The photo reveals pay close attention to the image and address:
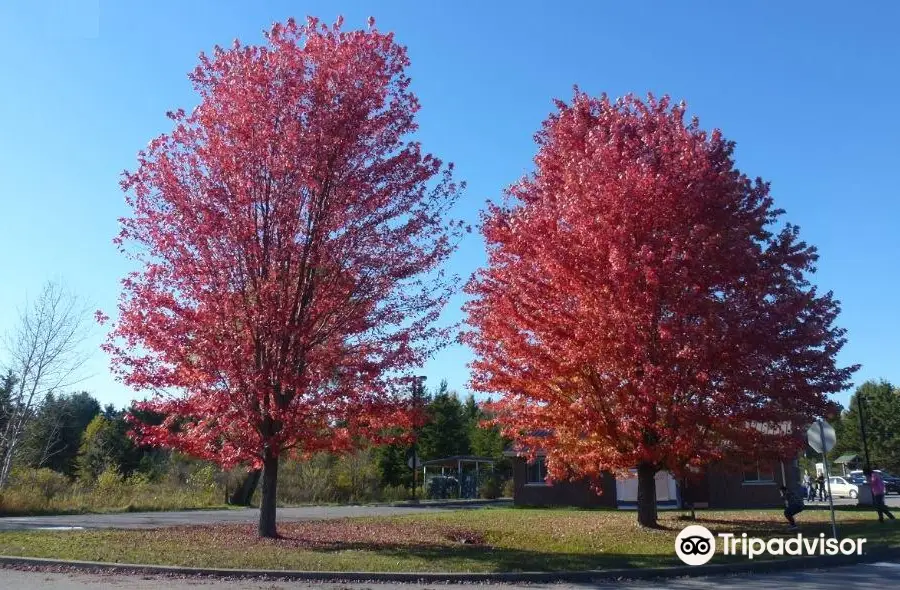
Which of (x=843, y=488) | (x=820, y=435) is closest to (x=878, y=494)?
(x=820, y=435)

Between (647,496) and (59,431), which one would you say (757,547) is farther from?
(59,431)

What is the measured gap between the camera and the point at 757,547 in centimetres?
1368

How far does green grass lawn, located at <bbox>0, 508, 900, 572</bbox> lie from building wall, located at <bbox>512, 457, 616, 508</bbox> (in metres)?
11.8

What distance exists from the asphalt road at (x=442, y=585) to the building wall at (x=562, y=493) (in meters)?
21.1

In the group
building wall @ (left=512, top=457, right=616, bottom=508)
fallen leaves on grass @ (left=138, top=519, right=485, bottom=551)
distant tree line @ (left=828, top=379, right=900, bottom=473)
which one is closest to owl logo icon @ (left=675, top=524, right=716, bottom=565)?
fallen leaves on grass @ (left=138, top=519, right=485, bottom=551)

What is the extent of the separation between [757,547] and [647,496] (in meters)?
4.31

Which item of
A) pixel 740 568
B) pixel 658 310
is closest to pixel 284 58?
pixel 658 310

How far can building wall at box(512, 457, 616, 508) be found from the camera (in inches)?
1271

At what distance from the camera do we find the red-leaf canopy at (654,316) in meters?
14.9

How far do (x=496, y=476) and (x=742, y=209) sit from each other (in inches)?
1319

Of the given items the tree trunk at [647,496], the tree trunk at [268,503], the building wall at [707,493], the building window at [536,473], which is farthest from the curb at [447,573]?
the building window at [536,473]

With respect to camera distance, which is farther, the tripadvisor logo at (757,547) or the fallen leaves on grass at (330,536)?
the fallen leaves on grass at (330,536)

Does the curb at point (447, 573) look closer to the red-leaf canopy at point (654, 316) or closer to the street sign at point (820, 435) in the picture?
the street sign at point (820, 435)

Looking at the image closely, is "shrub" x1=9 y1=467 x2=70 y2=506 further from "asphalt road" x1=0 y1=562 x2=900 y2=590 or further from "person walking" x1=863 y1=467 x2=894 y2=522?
→ "person walking" x1=863 y1=467 x2=894 y2=522
